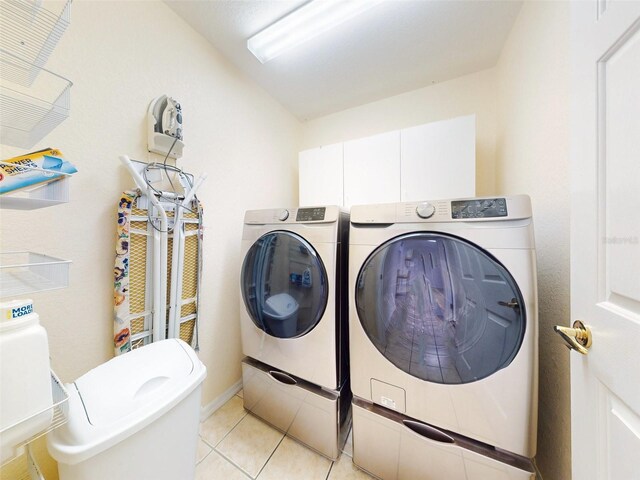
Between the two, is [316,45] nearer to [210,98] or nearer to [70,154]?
[210,98]

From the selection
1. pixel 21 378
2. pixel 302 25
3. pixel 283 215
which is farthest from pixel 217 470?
pixel 302 25

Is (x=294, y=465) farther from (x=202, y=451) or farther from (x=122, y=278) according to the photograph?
(x=122, y=278)

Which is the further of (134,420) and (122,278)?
(122,278)

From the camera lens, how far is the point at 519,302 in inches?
30.8

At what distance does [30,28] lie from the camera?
0.63 m

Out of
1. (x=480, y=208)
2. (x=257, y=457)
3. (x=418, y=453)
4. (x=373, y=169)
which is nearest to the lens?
(x=480, y=208)

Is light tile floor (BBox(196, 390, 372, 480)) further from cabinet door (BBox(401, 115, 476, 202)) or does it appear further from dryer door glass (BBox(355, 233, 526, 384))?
cabinet door (BBox(401, 115, 476, 202))

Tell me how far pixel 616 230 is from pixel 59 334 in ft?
6.01

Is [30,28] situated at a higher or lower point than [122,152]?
higher

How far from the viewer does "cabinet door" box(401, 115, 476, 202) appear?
4.69ft

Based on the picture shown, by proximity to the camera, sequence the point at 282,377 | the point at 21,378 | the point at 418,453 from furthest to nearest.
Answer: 1. the point at 282,377
2. the point at 418,453
3. the point at 21,378

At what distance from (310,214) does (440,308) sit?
75cm

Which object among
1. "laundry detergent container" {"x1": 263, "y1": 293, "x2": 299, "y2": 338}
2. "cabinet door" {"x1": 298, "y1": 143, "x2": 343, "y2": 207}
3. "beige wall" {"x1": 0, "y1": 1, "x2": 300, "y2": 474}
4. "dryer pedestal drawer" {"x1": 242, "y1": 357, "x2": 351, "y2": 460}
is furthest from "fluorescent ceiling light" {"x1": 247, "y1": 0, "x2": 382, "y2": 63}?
"dryer pedestal drawer" {"x1": 242, "y1": 357, "x2": 351, "y2": 460}

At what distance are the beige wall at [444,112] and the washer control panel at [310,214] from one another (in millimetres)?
1342
